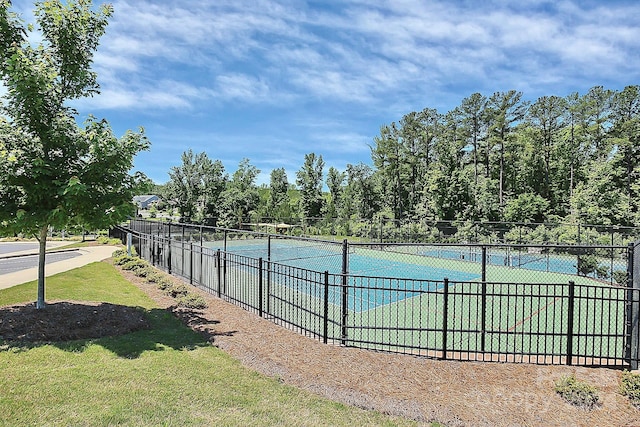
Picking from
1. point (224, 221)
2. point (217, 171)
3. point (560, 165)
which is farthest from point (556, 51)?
point (217, 171)

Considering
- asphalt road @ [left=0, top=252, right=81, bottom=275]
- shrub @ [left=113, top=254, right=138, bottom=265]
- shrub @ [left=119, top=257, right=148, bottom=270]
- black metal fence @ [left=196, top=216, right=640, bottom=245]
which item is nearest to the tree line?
black metal fence @ [left=196, top=216, right=640, bottom=245]

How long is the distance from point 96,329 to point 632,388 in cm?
773

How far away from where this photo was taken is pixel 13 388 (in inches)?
160

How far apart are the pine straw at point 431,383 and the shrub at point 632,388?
90 millimetres

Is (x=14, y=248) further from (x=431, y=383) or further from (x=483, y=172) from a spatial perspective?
(x=483, y=172)

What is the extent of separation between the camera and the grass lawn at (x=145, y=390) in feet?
12.1

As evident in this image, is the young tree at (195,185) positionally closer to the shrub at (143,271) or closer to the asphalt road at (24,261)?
the asphalt road at (24,261)

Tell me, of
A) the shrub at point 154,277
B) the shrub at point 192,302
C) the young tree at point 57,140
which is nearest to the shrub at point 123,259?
the shrub at point 154,277

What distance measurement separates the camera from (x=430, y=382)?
4965 millimetres

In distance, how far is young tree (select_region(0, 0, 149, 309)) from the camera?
225 inches

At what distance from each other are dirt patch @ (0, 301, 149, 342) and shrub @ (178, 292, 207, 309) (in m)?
1.29

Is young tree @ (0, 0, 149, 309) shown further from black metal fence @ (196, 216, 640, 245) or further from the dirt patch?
black metal fence @ (196, 216, 640, 245)

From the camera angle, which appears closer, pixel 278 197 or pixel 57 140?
pixel 57 140

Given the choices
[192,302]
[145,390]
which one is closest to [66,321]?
[192,302]
